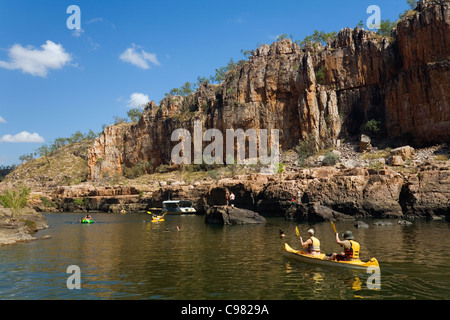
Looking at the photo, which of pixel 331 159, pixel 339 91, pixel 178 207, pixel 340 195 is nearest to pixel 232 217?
pixel 340 195

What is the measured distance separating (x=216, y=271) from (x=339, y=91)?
82.7 m

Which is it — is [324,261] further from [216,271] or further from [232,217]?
[232,217]

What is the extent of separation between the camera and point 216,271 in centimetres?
1590

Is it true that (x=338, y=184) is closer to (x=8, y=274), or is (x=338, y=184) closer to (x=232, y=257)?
(x=232, y=257)

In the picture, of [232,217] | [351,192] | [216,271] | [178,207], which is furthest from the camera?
[178,207]

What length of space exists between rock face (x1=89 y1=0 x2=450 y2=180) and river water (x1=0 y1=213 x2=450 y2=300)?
186 feet

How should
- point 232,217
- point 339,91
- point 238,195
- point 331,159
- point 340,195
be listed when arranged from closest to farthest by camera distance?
point 232,217 → point 340,195 → point 238,195 → point 331,159 → point 339,91

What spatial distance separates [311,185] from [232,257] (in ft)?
94.6

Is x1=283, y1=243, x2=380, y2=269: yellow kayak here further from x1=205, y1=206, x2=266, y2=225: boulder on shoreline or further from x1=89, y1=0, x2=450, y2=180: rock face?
x1=89, y1=0, x2=450, y2=180: rock face

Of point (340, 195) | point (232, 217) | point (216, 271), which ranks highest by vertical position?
point (340, 195)

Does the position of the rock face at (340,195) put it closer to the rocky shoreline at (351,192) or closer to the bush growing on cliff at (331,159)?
the rocky shoreline at (351,192)

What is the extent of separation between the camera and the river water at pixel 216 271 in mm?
12609

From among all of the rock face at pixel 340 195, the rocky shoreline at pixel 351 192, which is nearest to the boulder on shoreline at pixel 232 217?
the rock face at pixel 340 195
